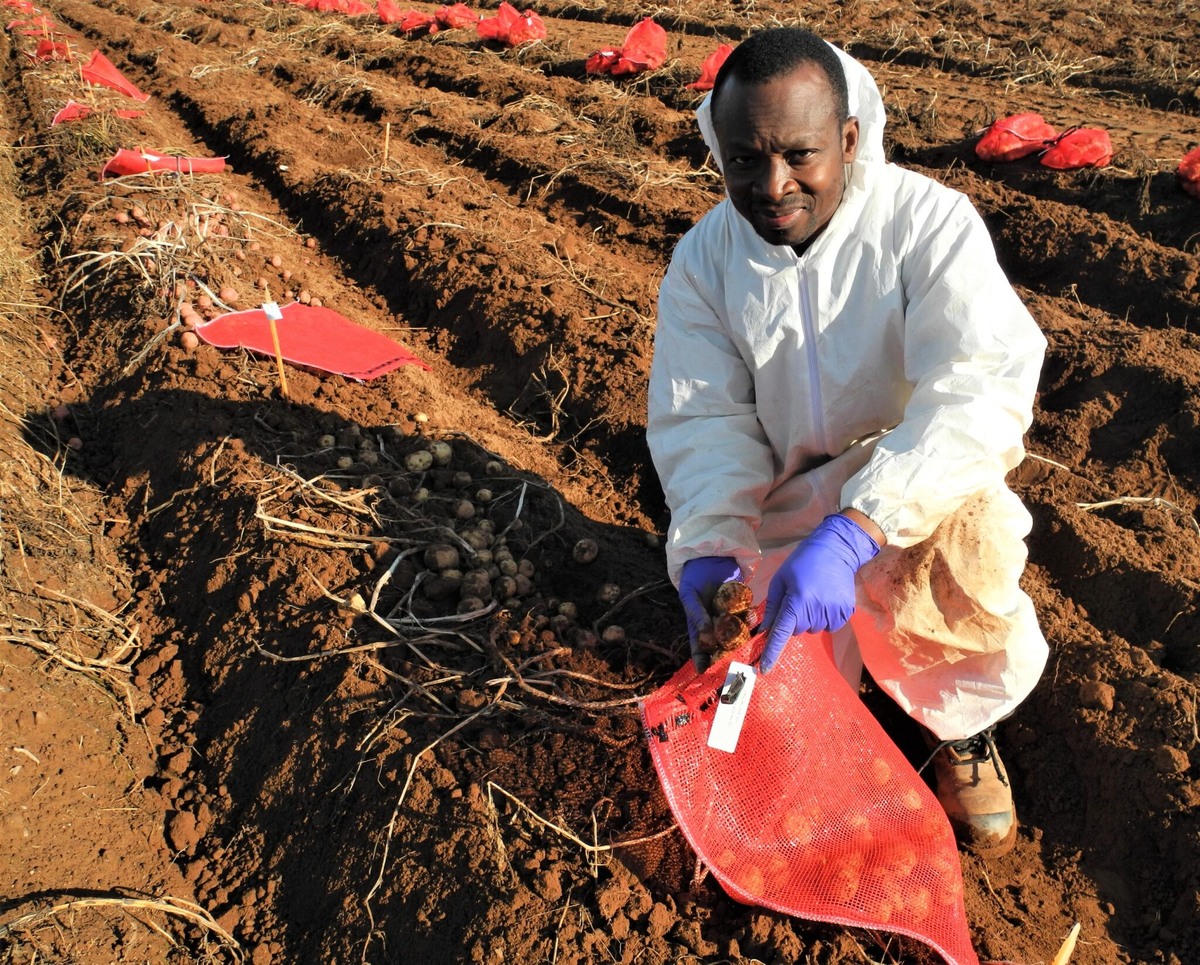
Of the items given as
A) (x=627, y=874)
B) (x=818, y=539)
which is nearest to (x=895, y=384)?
(x=818, y=539)

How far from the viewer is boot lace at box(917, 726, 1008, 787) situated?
2174 millimetres

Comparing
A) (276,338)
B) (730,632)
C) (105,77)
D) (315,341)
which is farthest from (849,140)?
(105,77)

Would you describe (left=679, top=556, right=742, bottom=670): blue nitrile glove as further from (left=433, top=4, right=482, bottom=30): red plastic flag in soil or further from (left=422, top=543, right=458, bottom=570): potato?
(left=433, top=4, right=482, bottom=30): red plastic flag in soil

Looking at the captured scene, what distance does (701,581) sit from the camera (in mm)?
1985

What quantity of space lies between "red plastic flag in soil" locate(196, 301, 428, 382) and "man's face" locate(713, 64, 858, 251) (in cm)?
200

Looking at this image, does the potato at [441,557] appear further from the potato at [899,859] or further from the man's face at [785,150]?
the potato at [899,859]

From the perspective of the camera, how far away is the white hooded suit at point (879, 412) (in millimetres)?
1808

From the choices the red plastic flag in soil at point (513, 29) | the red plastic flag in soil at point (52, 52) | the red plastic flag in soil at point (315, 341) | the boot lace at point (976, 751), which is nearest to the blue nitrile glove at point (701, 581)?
the boot lace at point (976, 751)

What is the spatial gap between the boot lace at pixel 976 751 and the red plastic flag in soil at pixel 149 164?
174 inches

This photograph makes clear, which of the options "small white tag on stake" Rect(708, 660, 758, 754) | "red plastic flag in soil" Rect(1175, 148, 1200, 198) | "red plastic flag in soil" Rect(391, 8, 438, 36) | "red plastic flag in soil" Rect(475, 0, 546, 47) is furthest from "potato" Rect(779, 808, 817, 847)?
"red plastic flag in soil" Rect(391, 8, 438, 36)

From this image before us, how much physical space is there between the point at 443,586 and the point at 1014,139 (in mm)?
3815

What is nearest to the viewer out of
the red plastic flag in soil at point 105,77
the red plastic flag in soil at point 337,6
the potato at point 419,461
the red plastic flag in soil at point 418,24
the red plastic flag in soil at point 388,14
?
the potato at point 419,461

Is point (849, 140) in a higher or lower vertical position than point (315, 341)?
higher

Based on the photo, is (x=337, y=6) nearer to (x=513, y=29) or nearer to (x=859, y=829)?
(x=513, y=29)
